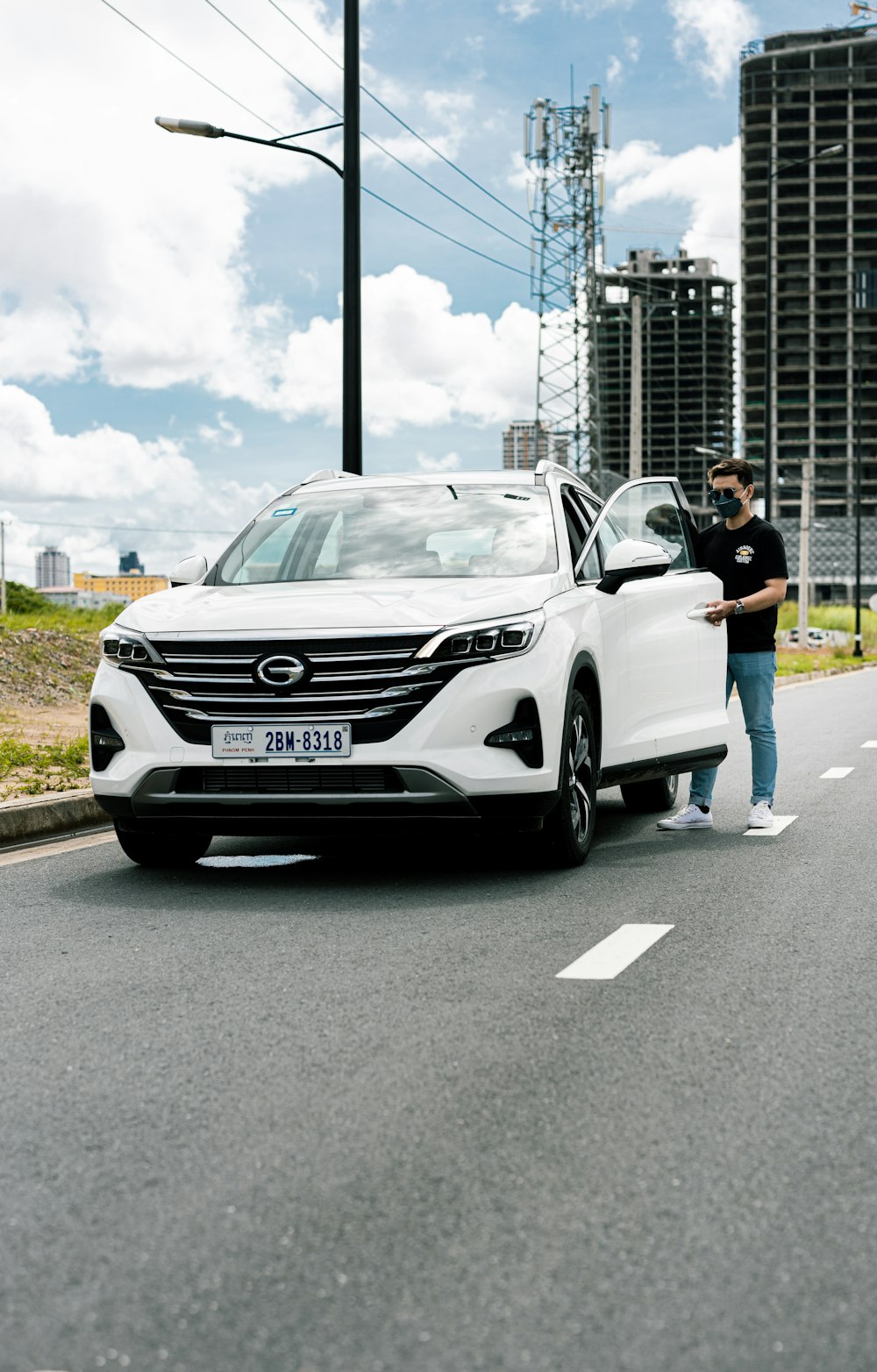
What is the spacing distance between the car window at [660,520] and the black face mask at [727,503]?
0.74ft

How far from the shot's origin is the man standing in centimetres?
964

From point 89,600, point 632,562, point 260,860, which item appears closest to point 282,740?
point 260,860

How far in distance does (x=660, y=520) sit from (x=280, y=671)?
10.7ft

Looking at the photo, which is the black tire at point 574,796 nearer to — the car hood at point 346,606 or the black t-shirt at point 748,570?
the car hood at point 346,606

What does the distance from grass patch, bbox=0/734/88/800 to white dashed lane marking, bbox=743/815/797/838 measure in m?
3.98

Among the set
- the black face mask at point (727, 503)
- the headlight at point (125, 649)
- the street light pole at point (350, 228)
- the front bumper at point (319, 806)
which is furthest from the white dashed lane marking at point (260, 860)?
the street light pole at point (350, 228)

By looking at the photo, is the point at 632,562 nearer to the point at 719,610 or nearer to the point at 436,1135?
the point at 719,610

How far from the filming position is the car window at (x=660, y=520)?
31.7 ft

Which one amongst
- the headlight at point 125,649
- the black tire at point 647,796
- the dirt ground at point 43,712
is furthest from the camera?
the dirt ground at point 43,712

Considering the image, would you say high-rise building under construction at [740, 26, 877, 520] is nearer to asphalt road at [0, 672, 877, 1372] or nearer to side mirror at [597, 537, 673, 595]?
side mirror at [597, 537, 673, 595]

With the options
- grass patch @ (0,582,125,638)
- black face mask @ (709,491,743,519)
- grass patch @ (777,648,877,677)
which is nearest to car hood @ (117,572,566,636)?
black face mask @ (709,491,743,519)

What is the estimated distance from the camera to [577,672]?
7.95 metres

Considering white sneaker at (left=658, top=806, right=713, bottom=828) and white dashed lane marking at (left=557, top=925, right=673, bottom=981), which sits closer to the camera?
white dashed lane marking at (left=557, top=925, right=673, bottom=981)

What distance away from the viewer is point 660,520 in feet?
Result: 32.3
